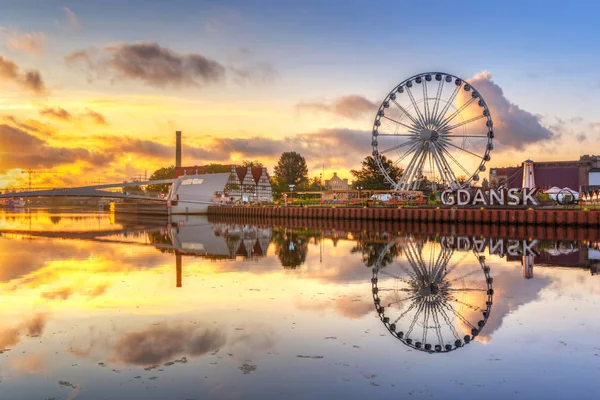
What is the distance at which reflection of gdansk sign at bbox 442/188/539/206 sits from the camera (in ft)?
151

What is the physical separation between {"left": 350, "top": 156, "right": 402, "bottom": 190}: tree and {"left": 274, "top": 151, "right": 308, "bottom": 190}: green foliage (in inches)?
2049

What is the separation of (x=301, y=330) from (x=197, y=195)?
235 ft

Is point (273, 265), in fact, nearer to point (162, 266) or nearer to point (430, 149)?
point (162, 266)

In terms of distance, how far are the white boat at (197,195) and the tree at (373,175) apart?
89.4ft

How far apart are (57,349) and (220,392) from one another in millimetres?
3640

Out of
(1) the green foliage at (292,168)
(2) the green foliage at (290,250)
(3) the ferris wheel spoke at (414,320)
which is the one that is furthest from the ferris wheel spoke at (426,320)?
(1) the green foliage at (292,168)

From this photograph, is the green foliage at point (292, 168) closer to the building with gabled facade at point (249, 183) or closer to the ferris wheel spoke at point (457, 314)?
the building with gabled facade at point (249, 183)

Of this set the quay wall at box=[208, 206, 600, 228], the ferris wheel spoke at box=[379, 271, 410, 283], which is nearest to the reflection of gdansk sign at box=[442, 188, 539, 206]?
the quay wall at box=[208, 206, 600, 228]

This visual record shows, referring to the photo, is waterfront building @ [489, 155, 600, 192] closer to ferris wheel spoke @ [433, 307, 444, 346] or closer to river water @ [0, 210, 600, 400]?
river water @ [0, 210, 600, 400]

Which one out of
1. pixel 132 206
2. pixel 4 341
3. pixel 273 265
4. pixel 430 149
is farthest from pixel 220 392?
pixel 132 206

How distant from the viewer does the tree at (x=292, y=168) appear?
153375mm

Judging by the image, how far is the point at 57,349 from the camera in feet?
30.9

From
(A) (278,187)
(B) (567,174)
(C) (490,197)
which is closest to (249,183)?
(A) (278,187)

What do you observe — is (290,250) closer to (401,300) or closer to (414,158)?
(401,300)
